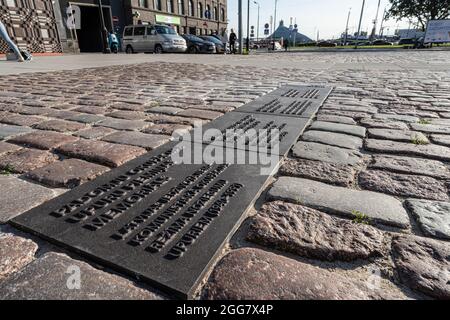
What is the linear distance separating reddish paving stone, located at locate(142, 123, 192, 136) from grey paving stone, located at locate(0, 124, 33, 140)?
1.04 m

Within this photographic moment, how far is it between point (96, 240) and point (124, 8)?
3461 centimetres

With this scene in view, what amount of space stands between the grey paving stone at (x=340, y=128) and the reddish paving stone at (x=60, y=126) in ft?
7.12

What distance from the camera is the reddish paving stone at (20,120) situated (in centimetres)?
281

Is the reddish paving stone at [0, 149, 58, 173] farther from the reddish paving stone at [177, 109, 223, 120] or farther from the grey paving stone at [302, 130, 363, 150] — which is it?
the grey paving stone at [302, 130, 363, 150]

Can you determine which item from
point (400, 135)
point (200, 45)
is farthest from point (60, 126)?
point (200, 45)

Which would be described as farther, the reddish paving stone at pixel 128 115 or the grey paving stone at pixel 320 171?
the reddish paving stone at pixel 128 115

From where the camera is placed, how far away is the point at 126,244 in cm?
118

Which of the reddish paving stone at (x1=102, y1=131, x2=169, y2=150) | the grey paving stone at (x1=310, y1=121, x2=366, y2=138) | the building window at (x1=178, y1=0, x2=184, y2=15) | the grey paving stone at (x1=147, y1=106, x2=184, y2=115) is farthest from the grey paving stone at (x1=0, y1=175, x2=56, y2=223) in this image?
the building window at (x1=178, y1=0, x2=184, y2=15)

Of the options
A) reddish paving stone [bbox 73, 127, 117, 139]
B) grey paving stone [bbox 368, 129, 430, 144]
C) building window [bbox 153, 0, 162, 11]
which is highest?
building window [bbox 153, 0, 162, 11]

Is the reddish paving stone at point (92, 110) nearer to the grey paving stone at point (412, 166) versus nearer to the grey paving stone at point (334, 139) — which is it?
the grey paving stone at point (334, 139)

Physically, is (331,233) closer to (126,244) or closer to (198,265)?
(198,265)

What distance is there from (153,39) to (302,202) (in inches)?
842

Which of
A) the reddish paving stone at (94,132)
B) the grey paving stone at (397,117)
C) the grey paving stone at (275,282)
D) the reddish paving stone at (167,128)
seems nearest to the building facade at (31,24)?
the reddish paving stone at (94,132)

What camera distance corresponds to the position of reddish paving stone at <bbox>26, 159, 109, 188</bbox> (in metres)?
1.67
